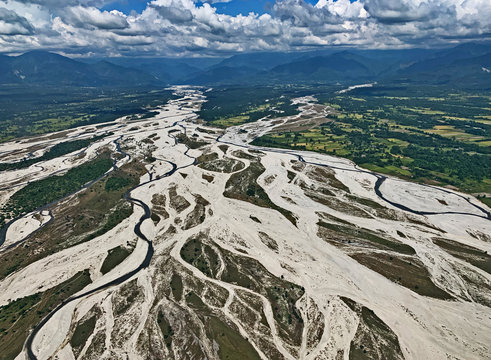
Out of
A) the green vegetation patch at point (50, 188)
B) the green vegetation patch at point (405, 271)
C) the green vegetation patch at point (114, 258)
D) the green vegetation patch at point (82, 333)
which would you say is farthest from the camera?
the green vegetation patch at point (50, 188)

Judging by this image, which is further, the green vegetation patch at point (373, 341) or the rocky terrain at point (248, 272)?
the rocky terrain at point (248, 272)

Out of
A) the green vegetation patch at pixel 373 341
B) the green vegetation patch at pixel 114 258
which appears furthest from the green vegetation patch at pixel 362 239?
the green vegetation patch at pixel 114 258

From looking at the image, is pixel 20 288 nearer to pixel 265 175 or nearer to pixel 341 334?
pixel 341 334

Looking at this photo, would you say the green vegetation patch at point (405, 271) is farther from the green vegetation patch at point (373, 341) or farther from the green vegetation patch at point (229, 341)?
the green vegetation patch at point (229, 341)

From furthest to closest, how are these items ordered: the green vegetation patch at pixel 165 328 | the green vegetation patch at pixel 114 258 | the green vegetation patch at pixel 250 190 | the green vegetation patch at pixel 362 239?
the green vegetation patch at pixel 250 190 → the green vegetation patch at pixel 362 239 → the green vegetation patch at pixel 114 258 → the green vegetation patch at pixel 165 328

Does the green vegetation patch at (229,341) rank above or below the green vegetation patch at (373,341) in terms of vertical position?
above

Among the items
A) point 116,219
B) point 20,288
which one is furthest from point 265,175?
point 20,288

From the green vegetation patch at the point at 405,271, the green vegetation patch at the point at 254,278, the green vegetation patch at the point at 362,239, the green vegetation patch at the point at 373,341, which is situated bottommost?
the green vegetation patch at the point at 362,239
